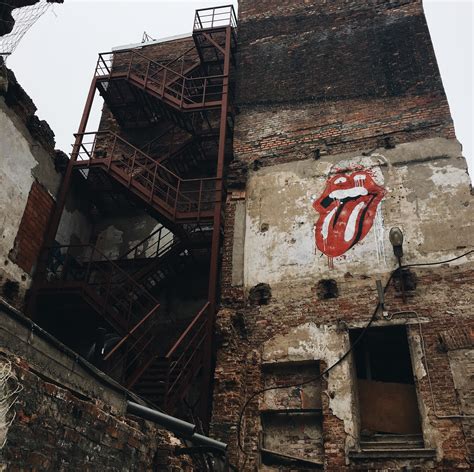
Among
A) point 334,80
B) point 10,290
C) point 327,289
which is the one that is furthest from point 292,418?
point 334,80

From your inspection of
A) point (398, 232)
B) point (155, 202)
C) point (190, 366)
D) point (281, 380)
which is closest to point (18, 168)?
point (155, 202)

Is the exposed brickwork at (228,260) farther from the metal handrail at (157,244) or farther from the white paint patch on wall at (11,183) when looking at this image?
the white paint patch on wall at (11,183)

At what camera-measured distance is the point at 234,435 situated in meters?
9.19

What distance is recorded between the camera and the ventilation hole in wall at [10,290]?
10992mm

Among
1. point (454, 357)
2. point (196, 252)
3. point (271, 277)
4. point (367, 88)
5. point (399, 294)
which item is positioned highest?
point (367, 88)

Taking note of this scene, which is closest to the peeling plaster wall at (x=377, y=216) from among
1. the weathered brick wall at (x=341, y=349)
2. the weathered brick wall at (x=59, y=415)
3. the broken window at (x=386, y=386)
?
the weathered brick wall at (x=341, y=349)

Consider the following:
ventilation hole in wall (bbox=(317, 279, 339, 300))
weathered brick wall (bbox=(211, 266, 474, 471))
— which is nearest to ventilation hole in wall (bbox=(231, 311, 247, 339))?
weathered brick wall (bbox=(211, 266, 474, 471))

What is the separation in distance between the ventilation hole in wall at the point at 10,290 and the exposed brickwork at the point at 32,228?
1.62ft

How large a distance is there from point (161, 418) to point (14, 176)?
768 centimetres

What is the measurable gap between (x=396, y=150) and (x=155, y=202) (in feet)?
19.1

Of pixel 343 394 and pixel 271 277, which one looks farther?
pixel 271 277

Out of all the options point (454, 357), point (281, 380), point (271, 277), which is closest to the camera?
point (454, 357)

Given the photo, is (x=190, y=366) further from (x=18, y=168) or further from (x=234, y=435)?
(x=18, y=168)

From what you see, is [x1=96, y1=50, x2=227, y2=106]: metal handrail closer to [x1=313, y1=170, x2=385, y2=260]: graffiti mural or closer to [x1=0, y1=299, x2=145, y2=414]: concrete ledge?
[x1=313, y1=170, x2=385, y2=260]: graffiti mural
